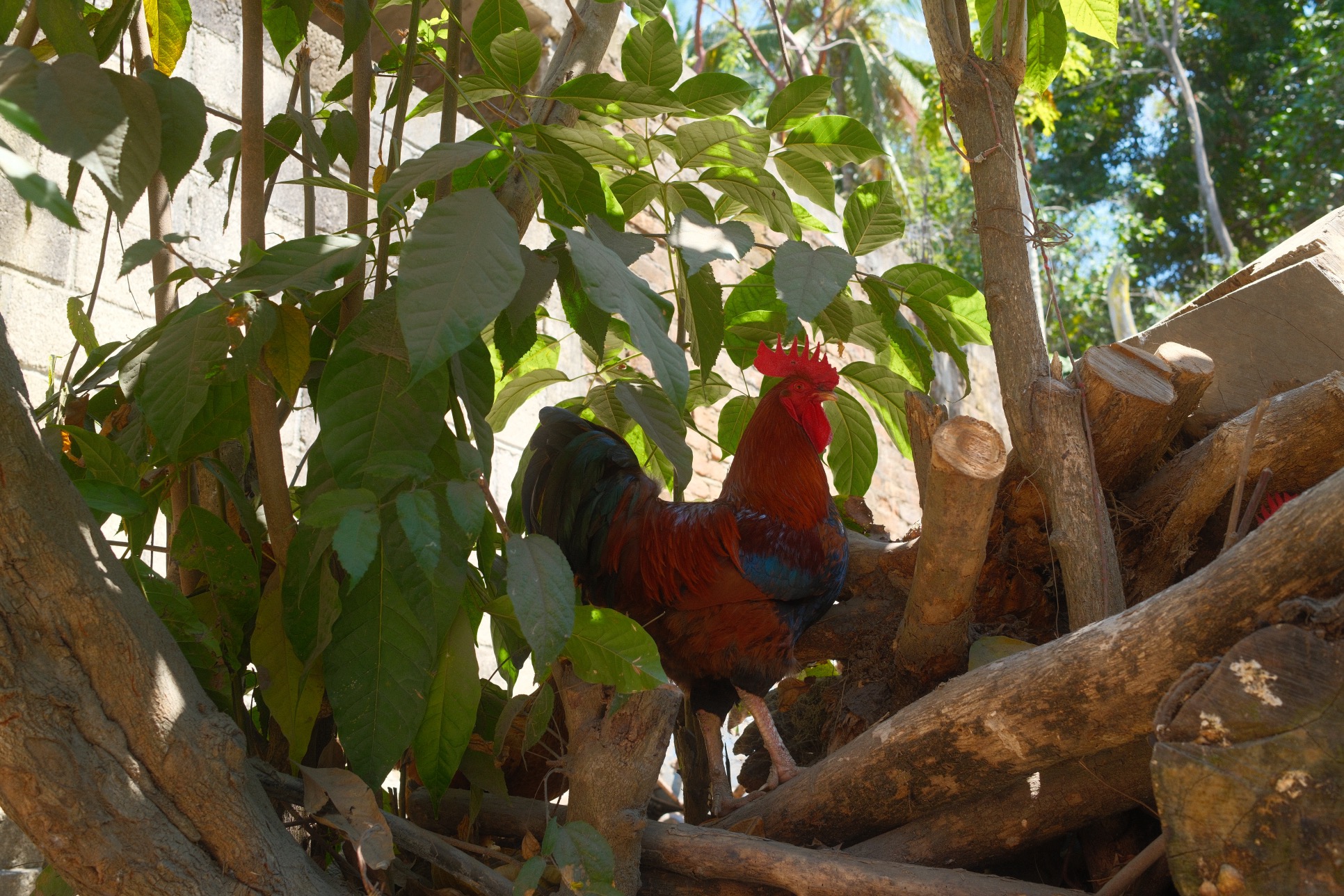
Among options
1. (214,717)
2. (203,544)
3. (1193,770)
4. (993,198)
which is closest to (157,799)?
(214,717)

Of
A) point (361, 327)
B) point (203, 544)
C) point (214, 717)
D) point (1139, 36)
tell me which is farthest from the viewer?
point (1139, 36)

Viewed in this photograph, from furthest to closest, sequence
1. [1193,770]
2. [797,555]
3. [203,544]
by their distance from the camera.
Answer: [797,555]
[203,544]
[1193,770]

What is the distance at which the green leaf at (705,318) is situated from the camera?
1.56m

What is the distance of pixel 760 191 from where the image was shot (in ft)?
5.90

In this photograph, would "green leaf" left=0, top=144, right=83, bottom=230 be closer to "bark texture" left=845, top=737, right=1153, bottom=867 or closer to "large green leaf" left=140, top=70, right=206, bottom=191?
"large green leaf" left=140, top=70, right=206, bottom=191

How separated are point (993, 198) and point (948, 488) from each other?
698 mm

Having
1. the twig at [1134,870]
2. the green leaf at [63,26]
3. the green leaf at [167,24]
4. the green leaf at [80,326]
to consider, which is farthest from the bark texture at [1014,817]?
the green leaf at [167,24]

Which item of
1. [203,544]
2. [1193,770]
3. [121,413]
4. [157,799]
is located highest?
[121,413]

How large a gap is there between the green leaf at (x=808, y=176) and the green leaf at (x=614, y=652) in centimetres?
93

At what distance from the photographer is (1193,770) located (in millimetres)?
1113

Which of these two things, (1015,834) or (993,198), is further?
(993,198)

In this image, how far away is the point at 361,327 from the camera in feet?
4.51

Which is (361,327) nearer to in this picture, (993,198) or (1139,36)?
(993,198)

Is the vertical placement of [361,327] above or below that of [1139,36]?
below
